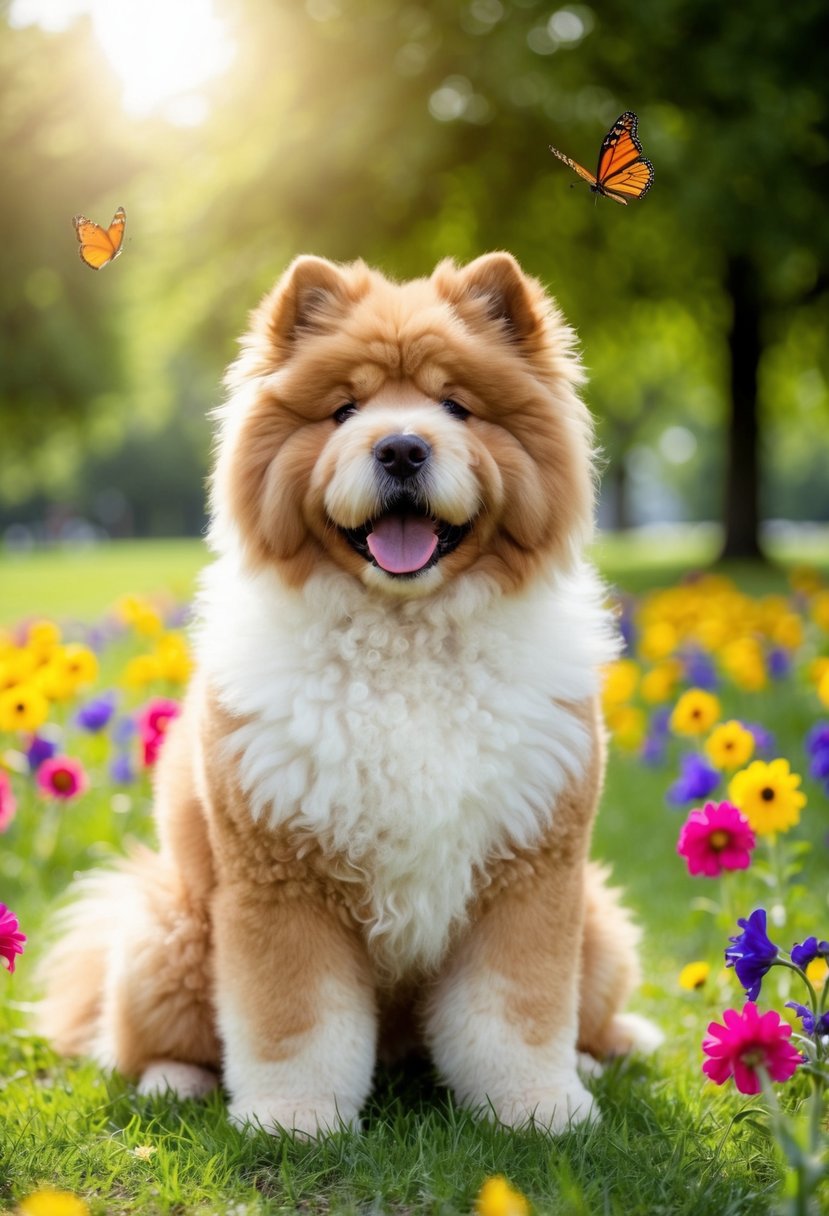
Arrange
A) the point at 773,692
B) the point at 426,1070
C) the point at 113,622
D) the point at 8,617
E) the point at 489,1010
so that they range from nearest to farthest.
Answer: the point at 489,1010 → the point at 426,1070 → the point at 773,692 → the point at 113,622 → the point at 8,617

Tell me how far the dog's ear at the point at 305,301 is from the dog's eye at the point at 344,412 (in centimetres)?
23

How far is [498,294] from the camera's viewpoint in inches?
121

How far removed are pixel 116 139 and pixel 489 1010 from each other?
14.1 meters

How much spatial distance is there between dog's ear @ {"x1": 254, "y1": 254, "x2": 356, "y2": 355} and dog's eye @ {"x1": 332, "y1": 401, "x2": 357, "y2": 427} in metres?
0.23

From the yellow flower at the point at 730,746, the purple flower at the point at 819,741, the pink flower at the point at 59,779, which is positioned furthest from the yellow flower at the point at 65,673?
the purple flower at the point at 819,741

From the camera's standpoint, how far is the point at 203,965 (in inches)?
122

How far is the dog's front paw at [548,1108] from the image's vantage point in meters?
2.82

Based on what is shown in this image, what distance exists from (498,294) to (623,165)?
0.55 metres

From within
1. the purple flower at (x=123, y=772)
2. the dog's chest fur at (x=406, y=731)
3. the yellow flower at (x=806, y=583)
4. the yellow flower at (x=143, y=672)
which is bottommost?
the yellow flower at (x=806, y=583)

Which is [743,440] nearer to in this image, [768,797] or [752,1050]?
[768,797]

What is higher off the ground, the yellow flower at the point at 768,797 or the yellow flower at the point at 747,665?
the yellow flower at the point at 768,797

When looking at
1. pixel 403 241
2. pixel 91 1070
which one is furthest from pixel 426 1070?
pixel 403 241

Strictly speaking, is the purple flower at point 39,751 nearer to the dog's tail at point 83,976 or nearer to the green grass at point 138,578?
the dog's tail at point 83,976

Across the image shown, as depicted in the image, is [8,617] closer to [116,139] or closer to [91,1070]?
[116,139]
